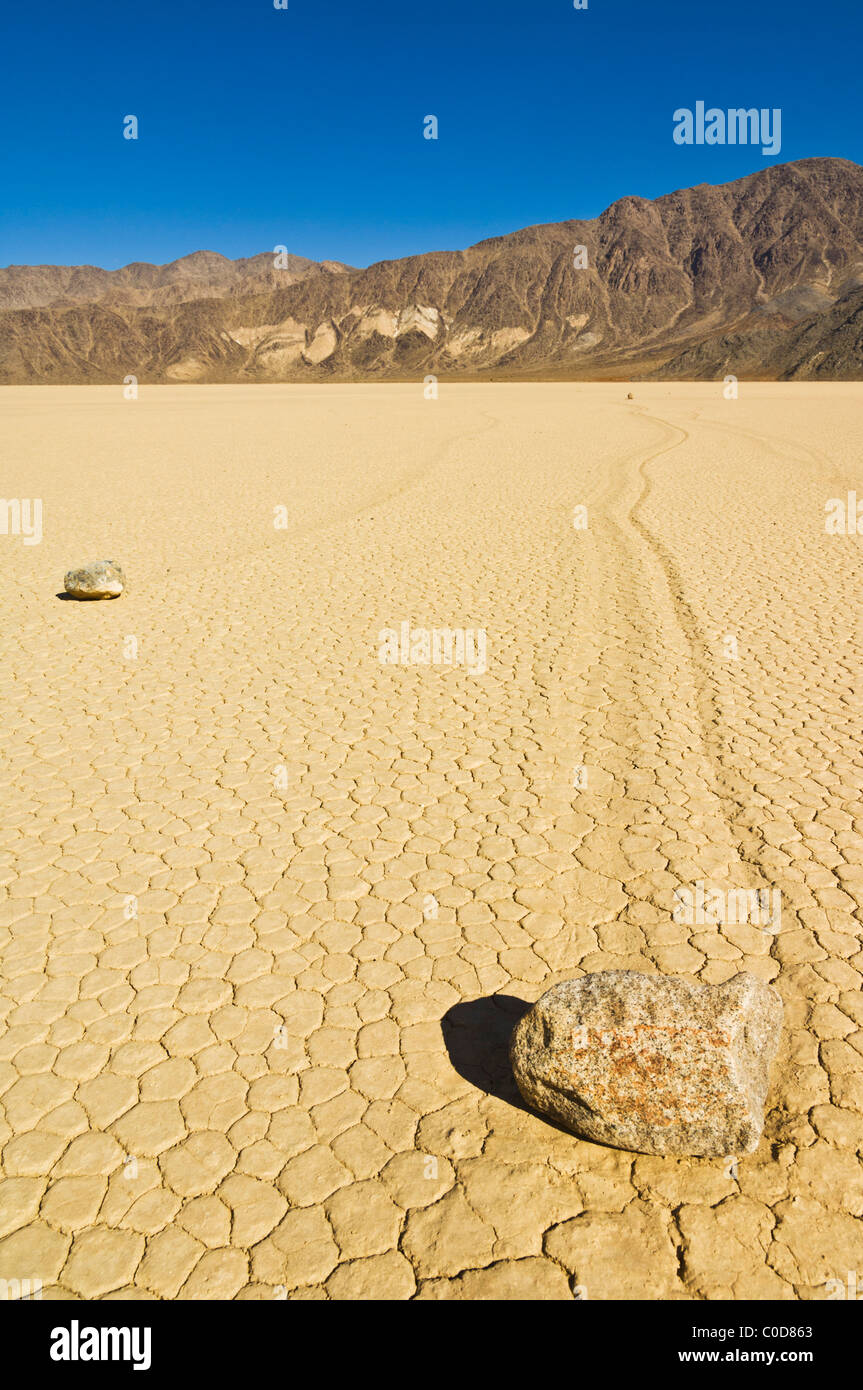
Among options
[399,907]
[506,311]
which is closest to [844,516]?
[399,907]

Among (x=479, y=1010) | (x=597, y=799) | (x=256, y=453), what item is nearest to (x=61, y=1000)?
(x=479, y=1010)

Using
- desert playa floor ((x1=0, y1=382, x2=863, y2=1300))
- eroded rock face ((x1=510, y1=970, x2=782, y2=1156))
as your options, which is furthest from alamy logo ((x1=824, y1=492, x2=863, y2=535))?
eroded rock face ((x1=510, y1=970, x2=782, y2=1156))

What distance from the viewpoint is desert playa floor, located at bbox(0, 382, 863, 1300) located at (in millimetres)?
2439

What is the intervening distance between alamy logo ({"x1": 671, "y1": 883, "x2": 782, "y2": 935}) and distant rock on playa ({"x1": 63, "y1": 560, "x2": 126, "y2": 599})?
7.01 meters

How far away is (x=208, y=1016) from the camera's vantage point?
3.26 metres

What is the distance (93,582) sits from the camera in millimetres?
8523

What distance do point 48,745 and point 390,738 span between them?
7.84ft

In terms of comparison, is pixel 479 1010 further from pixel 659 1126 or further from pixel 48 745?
pixel 48 745
